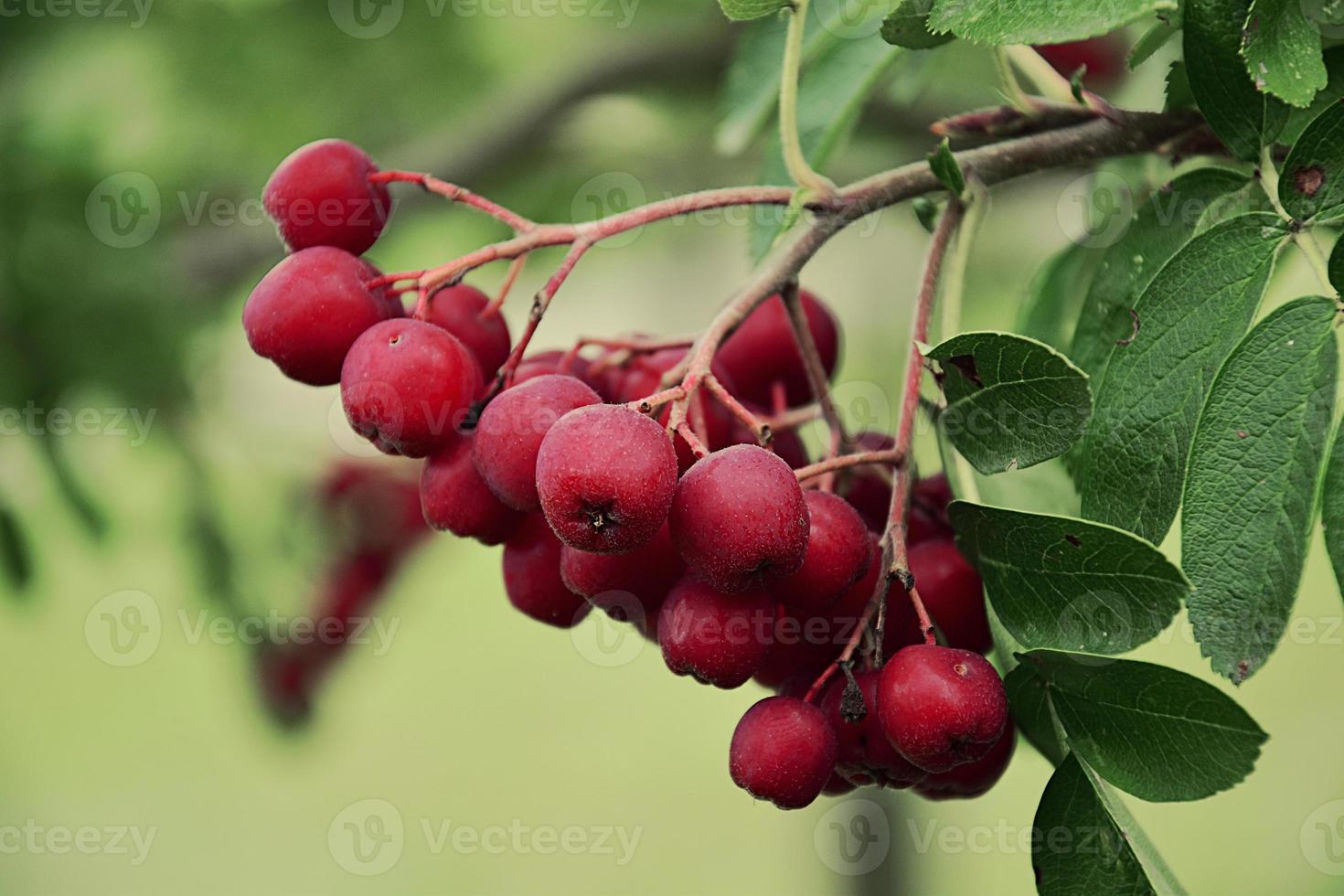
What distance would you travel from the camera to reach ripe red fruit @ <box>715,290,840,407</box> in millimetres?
855

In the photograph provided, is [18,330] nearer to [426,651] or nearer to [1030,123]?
[1030,123]

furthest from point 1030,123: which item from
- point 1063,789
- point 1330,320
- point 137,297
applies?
point 137,297

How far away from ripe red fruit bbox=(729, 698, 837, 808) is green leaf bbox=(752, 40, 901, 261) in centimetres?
38

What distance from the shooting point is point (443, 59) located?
1.87 meters

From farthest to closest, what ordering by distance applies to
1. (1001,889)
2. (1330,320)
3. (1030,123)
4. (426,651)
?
1. (426,651)
2. (1001,889)
3. (1030,123)
4. (1330,320)

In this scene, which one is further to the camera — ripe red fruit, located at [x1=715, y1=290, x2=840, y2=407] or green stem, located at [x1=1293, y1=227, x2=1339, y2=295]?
ripe red fruit, located at [x1=715, y1=290, x2=840, y2=407]

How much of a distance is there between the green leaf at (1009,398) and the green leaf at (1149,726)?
10cm

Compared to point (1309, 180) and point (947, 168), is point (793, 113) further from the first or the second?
point (1309, 180)

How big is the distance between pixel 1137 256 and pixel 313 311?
46cm

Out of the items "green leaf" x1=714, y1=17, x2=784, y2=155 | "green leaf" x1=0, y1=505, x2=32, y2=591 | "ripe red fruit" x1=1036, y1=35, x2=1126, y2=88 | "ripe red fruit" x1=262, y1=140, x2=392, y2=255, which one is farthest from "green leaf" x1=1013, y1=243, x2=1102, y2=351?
"green leaf" x1=0, y1=505, x2=32, y2=591

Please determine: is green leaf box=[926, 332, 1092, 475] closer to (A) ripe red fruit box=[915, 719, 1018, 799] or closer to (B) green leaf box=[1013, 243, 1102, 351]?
(A) ripe red fruit box=[915, 719, 1018, 799]

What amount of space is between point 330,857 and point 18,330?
7.65 ft

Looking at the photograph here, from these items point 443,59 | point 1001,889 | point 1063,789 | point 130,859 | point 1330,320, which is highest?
point 443,59

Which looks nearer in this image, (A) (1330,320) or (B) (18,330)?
(A) (1330,320)
